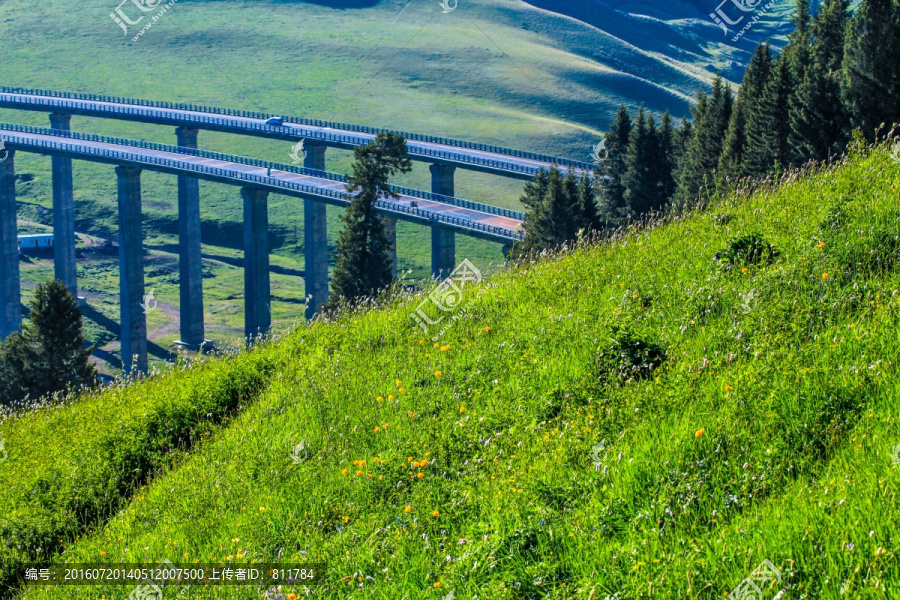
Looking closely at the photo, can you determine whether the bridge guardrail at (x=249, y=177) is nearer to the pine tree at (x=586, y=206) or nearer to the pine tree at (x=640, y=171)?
the pine tree at (x=640, y=171)

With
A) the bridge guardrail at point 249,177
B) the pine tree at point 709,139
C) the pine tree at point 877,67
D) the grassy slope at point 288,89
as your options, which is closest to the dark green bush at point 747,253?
→ the pine tree at point 877,67

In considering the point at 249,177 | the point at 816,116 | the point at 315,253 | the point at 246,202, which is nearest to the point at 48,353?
A: the point at 816,116

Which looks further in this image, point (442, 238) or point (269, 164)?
point (269, 164)

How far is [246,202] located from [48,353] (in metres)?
49.5

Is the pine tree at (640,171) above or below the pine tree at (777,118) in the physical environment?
below

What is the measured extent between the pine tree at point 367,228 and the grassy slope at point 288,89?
56213 mm

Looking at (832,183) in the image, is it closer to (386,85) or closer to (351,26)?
(386,85)

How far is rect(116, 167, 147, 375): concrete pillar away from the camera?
3479 inches

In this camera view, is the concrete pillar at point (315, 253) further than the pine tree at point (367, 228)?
Yes

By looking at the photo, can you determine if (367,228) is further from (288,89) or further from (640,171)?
(288,89)

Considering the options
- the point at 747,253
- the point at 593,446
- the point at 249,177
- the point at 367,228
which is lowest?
the point at 249,177

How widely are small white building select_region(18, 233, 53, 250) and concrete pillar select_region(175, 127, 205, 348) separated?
1453 inches

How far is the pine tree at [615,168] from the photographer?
6881cm

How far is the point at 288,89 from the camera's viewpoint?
16850 cm
